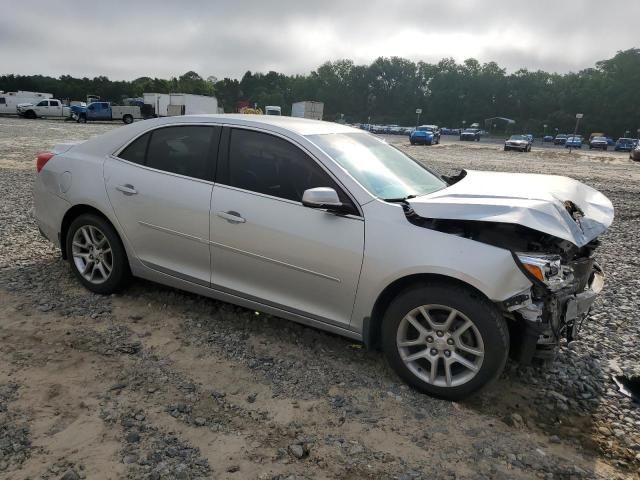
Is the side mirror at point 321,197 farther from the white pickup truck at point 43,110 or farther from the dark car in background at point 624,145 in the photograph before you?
the dark car in background at point 624,145

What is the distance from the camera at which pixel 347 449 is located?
8.44ft

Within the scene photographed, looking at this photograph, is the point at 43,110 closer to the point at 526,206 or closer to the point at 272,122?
the point at 272,122

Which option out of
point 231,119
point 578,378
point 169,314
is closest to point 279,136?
point 231,119

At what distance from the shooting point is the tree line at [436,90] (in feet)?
295

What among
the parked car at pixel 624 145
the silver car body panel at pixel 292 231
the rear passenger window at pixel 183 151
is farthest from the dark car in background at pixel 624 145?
the rear passenger window at pixel 183 151

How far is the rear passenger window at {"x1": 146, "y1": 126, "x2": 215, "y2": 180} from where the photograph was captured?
373 cm

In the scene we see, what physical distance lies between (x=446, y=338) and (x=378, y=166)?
55.4 inches

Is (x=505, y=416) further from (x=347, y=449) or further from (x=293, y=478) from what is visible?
(x=293, y=478)

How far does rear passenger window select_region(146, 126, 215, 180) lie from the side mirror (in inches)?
38.8

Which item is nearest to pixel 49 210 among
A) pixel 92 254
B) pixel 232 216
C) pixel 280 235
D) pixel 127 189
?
pixel 92 254

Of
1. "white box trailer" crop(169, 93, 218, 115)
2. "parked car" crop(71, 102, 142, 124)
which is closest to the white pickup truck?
"parked car" crop(71, 102, 142, 124)

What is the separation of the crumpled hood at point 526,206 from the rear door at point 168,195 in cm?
163

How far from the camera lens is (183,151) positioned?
151 inches

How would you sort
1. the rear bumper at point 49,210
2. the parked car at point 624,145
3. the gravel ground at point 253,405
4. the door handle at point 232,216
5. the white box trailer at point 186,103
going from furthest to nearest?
the parked car at point 624,145 < the white box trailer at point 186,103 < the rear bumper at point 49,210 < the door handle at point 232,216 < the gravel ground at point 253,405
